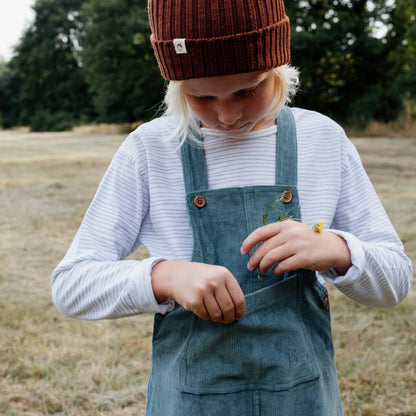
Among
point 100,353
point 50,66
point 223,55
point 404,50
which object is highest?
point 223,55

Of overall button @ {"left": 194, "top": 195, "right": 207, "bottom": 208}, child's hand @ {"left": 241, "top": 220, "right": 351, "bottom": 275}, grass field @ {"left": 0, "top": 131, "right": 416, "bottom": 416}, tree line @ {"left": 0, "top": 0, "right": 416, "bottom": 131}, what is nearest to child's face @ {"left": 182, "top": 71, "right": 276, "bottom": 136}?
overall button @ {"left": 194, "top": 195, "right": 207, "bottom": 208}

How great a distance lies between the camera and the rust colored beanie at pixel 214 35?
107 centimetres

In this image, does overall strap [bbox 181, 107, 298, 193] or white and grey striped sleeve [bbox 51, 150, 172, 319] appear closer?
white and grey striped sleeve [bbox 51, 150, 172, 319]

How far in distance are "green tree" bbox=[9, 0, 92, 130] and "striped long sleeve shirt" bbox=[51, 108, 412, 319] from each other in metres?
34.8

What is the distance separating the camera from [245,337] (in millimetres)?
1065

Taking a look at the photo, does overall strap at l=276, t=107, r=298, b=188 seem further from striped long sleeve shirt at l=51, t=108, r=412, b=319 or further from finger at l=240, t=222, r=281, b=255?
finger at l=240, t=222, r=281, b=255

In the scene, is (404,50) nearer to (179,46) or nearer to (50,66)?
(179,46)

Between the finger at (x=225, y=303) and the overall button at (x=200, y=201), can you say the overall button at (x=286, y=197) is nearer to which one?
the overall button at (x=200, y=201)

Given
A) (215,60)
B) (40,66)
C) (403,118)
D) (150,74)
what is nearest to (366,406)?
(215,60)

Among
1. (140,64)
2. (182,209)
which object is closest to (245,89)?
(182,209)

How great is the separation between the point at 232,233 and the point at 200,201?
0.10 m

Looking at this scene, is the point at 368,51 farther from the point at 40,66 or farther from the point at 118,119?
the point at 40,66

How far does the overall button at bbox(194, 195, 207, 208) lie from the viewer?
1.13 metres

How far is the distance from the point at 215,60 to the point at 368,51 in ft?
59.1
